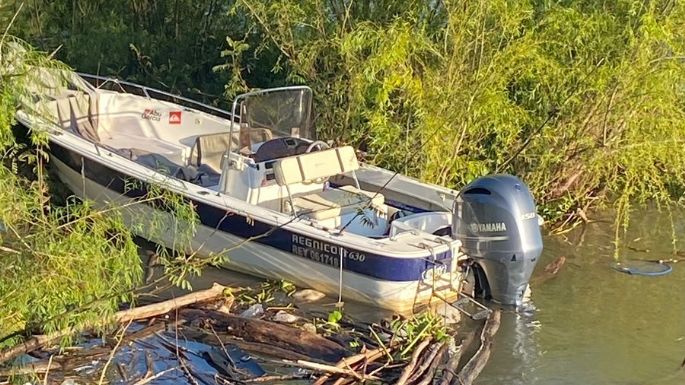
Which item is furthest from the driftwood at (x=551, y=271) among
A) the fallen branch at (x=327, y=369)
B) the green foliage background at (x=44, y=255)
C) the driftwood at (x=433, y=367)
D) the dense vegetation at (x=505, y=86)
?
the green foliage background at (x=44, y=255)

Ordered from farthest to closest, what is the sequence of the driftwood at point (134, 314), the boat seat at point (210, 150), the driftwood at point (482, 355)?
the boat seat at point (210, 150) → the driftwood at point (482, 355) → the driftwood at point (134, 314)

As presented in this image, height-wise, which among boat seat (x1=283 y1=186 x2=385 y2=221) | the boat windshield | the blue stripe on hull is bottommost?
the blue stripe on hull

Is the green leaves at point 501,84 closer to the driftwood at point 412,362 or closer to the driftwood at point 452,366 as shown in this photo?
the driftwood at point 452,366

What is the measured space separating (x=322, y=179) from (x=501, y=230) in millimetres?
1763

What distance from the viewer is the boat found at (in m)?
6.89

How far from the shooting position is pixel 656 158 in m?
9.05

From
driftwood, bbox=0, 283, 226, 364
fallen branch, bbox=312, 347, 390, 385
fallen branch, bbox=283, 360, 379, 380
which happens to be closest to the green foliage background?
driftwood, bbox=0, 283, 226, 364

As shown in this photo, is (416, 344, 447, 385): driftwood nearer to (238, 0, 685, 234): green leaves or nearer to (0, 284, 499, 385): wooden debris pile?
(0, 284, 499, 385): wooden debris pile

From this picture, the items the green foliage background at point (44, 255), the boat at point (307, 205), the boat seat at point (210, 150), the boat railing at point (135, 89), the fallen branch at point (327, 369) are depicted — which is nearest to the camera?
the green foliage background at point (44, 255)

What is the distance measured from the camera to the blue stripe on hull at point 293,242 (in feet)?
22.9

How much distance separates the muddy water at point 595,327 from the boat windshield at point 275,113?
93.2 inches

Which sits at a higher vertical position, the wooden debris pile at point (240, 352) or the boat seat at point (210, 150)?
the boat seat at point (210, 150)

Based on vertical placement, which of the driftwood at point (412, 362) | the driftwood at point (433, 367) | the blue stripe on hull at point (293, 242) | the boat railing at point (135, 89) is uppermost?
the boat railing at point (135, 89)

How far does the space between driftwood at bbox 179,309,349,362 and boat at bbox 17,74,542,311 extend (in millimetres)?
566
